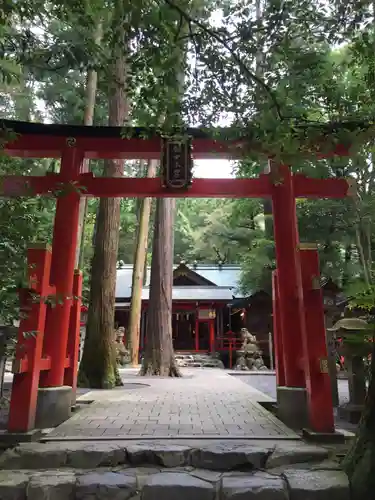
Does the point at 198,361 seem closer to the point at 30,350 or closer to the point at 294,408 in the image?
the point at 294,408

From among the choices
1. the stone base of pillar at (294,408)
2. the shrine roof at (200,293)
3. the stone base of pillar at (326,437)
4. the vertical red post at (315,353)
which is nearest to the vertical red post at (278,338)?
the stone base of pillar at (294,408)

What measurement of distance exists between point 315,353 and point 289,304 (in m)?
0.93

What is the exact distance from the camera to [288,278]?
5320mm

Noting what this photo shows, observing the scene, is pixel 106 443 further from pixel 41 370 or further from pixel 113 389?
pixel 113 389

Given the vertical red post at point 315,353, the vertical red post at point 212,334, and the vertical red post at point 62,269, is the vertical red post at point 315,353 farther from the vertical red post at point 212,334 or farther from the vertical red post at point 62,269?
the vertical red post at point 212,334

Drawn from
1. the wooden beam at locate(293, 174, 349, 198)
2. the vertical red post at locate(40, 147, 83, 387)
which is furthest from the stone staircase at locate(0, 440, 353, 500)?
the wooden beam at locate(293, 174, 349, 198)

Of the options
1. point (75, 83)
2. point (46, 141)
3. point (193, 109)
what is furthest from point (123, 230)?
point (193, 109)

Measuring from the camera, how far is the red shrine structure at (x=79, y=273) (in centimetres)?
438

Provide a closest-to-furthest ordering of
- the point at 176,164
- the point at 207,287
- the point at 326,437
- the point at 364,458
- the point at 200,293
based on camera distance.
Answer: the point at 364,458, the point at 326,437, the point at 176,164, the point at 200,293, the point at 207,287

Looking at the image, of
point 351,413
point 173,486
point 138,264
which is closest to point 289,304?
point 351,413

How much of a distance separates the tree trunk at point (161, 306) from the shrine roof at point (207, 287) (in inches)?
278

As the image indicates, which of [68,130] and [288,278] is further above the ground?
[68,130]

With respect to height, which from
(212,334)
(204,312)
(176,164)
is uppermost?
(176,164)

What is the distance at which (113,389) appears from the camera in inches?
334
